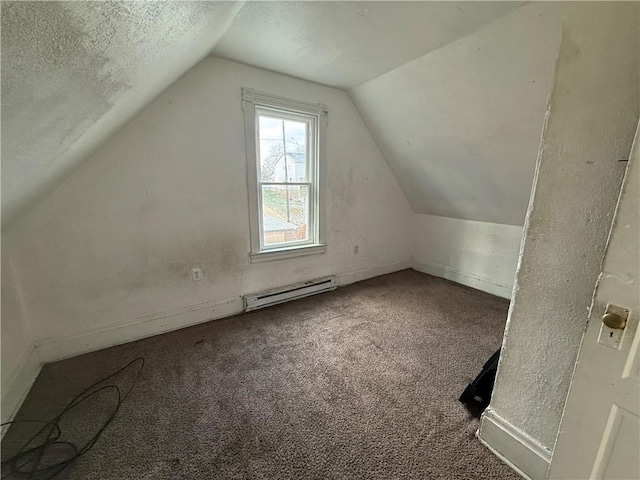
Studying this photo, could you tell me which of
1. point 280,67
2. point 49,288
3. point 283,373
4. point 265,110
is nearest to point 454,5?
point 280,67

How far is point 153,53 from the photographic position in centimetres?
114

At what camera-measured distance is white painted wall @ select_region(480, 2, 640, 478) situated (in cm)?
89

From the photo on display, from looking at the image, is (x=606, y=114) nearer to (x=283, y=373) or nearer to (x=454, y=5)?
(x=454, y=5)

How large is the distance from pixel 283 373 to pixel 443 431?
0.99 metres

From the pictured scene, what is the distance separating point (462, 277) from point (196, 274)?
122 inches

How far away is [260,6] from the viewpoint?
154 cm

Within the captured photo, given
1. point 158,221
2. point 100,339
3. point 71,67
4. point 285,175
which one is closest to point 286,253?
point 285,175

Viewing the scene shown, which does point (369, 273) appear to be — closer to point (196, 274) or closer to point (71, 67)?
point (196, 274)

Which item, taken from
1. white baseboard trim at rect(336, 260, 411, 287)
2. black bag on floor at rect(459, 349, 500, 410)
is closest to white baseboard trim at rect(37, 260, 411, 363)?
white baseboard trim at rect(336, 260, 411, 287)

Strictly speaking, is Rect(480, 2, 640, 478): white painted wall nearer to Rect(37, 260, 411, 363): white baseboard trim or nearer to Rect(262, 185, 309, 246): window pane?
Rect(262, 185, 309, 246): window pane

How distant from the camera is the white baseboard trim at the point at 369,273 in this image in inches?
132

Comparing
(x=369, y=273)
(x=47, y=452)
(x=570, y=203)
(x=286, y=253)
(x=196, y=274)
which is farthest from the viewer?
(x=369, y=273)

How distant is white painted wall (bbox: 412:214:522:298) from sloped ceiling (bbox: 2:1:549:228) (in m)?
0.86

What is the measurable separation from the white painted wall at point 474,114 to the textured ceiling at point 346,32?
153mm
